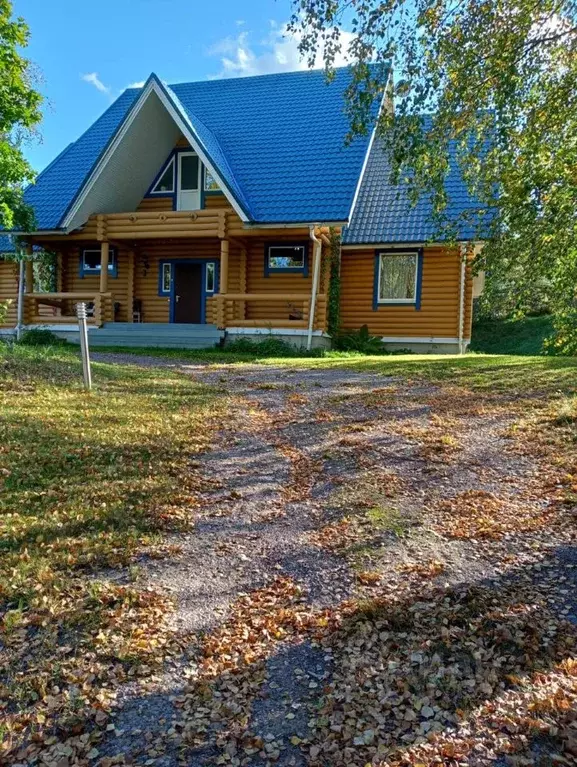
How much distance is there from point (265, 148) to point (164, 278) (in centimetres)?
521

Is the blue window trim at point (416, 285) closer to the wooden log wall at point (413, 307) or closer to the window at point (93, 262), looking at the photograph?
the wooden log wall at point (413, 307)

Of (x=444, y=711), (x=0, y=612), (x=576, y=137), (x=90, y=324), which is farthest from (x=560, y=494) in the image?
(x=90, y=324)

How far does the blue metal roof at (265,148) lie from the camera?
15500 mm

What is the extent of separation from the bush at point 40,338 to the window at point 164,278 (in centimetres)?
346

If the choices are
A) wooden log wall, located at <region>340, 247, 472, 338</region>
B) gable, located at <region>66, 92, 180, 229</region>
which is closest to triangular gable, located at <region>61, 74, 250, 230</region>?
gable, located at <region>66, 92, 180, 229</region>

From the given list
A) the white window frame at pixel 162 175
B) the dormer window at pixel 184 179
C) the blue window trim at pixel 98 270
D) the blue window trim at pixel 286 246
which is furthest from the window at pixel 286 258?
the blue window trim at pixel 98 270

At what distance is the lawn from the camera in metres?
2.08

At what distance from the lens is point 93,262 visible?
18562mm

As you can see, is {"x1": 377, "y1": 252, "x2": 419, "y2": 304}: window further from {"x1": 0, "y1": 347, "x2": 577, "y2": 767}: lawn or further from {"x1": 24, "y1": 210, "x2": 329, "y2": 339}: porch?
{"x1": 0, "y1": 347, "x2": 577, "y2": 767}: lawn

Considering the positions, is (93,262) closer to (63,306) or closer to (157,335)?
(63,306)

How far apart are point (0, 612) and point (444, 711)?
6.90 feet

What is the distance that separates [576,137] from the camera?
616 centimetres

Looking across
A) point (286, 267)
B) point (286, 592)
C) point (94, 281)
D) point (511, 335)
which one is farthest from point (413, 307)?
point (511, 335)

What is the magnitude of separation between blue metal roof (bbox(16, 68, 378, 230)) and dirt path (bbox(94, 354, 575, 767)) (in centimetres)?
1038
